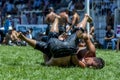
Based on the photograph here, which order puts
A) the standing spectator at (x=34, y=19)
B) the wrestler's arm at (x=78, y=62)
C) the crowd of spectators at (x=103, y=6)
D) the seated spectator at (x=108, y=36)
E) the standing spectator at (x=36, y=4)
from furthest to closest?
the standing spectator at (x=36, y=4) → the standing spectator at (x=34, y=19) → the crowd of spectators at (x=103, y=6) → the seated spectator at (x=108, y=36) → the wrestler's arm at (x=78, y=62)

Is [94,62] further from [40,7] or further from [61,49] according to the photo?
[40,7]

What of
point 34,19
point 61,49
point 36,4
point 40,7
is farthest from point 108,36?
point 61,49

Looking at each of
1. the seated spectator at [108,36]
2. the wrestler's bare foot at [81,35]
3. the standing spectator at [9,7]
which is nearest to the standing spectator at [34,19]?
the standing spectator at [9,7]

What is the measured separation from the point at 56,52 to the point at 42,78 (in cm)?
144

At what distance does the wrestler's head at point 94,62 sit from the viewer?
836 centimetres

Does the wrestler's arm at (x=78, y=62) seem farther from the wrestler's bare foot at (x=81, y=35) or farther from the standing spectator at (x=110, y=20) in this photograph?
the standing spectator at (x=110, y=20)

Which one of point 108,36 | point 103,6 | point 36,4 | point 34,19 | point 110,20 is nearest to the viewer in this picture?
point 108,36

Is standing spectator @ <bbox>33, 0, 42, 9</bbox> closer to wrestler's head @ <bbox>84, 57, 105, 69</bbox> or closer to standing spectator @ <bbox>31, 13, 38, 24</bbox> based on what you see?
standing spectator @ <bbox>31, 13, 38, 24</bbox>

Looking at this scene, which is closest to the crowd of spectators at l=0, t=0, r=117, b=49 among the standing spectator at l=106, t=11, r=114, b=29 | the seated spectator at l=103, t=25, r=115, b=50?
the standing spectator at l=106, t=11, r=114, b=29

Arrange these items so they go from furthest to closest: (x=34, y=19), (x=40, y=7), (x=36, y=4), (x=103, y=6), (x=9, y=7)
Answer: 1. (x=9, y=7)
2. (x=36, y=4)
3. (x=40, y=7)
4. (x=34, y=19)
5. (x=103, y=6)

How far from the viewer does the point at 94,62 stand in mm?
8375

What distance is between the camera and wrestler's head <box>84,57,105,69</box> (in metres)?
8.36

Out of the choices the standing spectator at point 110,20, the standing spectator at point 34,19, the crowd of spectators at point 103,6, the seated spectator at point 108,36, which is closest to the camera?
the seated spectator at point 108,36

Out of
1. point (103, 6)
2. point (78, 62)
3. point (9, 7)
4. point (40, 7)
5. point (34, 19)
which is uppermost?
point (78, 62)
